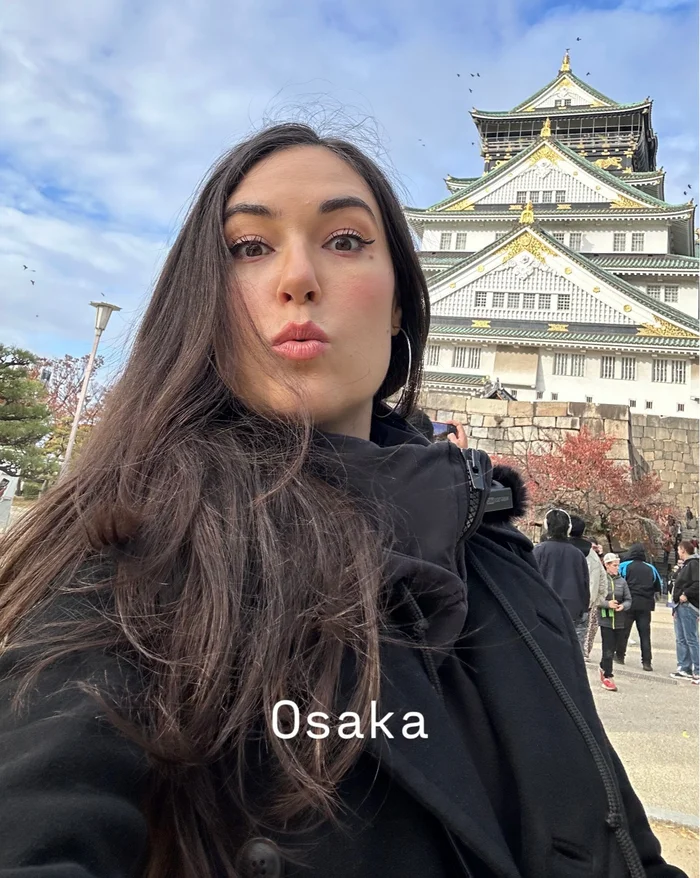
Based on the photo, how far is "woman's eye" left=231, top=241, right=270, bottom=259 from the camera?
938 millimetres

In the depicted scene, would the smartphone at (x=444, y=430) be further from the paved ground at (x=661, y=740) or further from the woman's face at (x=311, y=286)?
the paved ground at (x=661, y=740)

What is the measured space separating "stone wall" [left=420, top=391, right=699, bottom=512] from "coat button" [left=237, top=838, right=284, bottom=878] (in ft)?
43.8

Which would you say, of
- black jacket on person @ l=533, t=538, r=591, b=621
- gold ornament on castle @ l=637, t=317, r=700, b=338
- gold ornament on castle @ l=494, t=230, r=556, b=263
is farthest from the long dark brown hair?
gold ornament on castle @ l=494, t=230, r=556, b=263

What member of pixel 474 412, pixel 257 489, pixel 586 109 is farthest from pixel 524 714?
pixel 586 109

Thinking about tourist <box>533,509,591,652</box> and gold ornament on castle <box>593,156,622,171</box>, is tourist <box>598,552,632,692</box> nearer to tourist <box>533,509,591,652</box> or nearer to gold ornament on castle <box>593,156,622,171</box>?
tourist <box>533,509,591,652</box>

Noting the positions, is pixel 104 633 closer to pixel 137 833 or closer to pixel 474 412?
pixel 137 833

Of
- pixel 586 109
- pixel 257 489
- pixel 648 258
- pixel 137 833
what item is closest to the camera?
pixel 137 833

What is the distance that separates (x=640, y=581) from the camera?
5.94 m

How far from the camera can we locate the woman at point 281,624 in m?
0.54

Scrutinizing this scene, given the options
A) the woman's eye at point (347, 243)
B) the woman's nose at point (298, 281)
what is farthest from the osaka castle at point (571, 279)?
the woman's nose at point (298, 281)

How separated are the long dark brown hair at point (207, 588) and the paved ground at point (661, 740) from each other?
2627mm

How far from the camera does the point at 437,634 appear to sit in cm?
75

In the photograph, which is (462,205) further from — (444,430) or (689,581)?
(444,430)

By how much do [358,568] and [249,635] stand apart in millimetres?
152
